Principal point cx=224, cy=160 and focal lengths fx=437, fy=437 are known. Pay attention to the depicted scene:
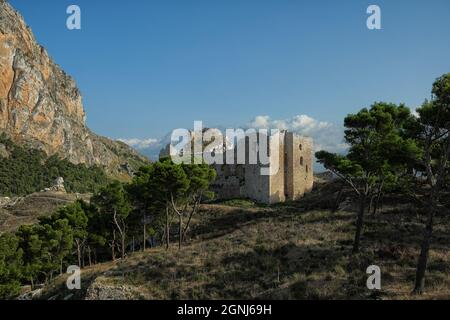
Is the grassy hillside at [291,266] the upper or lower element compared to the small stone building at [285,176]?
lower

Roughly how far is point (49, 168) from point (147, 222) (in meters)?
98.4

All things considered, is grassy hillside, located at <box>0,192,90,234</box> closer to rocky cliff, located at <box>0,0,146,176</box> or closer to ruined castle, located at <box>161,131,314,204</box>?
ruined castle, located at <box>161,131,314,204</box>

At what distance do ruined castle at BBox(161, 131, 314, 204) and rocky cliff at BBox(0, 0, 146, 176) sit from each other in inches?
4218

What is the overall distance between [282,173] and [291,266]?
2941cm

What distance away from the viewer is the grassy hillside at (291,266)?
1997cm

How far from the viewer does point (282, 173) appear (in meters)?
53.0

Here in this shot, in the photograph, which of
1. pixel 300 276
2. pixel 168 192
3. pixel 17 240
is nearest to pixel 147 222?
pixel 168 192

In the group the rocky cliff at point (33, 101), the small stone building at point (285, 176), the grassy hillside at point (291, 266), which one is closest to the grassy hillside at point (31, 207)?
the small stone building at point (285, 176)

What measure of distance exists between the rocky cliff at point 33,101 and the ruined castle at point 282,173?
10713 cm

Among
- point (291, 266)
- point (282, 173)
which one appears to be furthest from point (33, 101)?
point (291, 266)

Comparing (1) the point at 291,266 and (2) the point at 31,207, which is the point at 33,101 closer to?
(2) the point at 31,207

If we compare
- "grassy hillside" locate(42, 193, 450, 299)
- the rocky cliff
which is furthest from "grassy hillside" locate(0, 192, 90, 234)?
the rocky cliff

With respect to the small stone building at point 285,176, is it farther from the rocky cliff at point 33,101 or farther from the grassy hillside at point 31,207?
the rocky cliff at point 33,101
